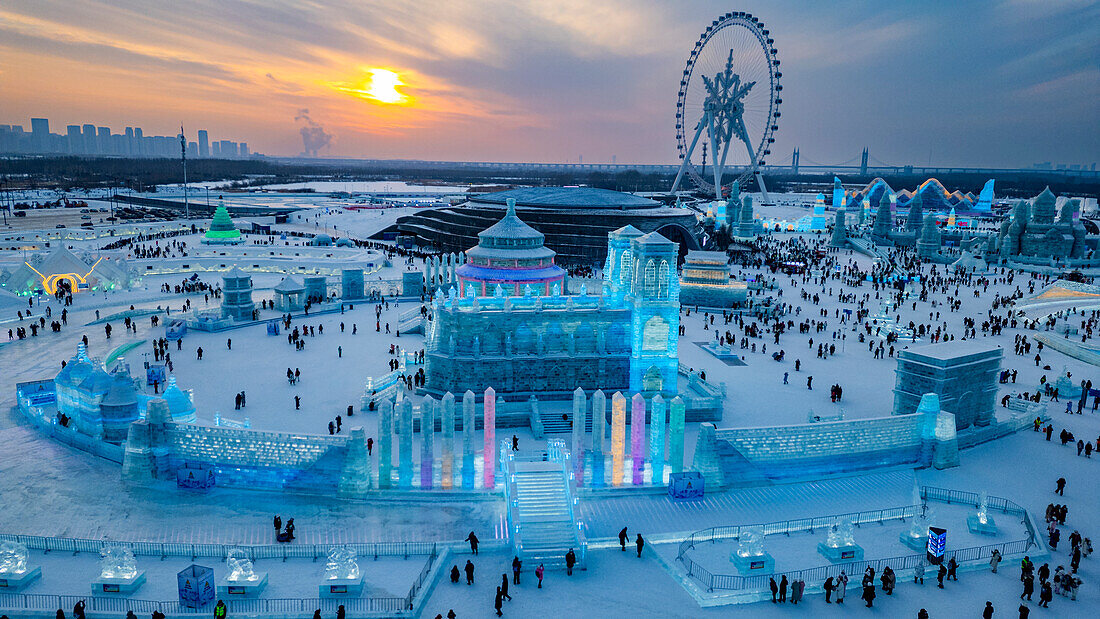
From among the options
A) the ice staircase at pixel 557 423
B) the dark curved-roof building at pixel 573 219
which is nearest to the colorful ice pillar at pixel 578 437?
the ice staircase at pixel 557 423

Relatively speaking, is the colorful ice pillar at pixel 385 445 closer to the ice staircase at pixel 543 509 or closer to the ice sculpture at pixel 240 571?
the ice staircase at pixel 543 509

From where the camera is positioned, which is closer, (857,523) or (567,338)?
(857,523)

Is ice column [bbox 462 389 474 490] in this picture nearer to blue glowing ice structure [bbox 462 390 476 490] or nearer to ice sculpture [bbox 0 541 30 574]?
blue glowing ice structure [bbox 462 390 476 490]

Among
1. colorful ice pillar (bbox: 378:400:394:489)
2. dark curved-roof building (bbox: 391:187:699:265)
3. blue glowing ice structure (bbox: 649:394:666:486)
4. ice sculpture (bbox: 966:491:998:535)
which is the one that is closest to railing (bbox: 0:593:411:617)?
colorful ice pillar (bbox: 378:400:394:489)

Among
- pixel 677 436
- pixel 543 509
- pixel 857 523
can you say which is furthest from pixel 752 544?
pixel 543 509

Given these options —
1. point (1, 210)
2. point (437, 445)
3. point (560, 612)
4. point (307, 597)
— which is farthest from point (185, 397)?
point (1, 210)

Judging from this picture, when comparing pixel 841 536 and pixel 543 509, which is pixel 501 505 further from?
pixel 841 536
